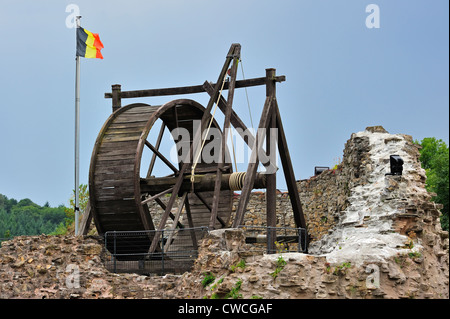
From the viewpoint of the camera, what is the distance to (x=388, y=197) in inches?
533

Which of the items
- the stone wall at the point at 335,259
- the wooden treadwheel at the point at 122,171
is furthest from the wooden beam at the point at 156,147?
the stone wall at the point at 335,259

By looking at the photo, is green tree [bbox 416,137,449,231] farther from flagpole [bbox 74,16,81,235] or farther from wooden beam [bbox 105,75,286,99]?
flagpole [bbox 74,16,81,235]

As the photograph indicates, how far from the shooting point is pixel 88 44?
734 inches

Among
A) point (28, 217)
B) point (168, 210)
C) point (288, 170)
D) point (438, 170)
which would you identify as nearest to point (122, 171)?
point (168, 210)

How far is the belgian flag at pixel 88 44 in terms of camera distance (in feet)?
60.7

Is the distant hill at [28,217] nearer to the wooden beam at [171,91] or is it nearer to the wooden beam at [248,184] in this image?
the wooden beam at [171,91]

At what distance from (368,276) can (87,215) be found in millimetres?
7046

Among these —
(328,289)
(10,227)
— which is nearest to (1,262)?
(328,289)

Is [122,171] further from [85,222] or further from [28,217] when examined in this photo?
[28,217]

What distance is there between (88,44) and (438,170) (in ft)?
62.8

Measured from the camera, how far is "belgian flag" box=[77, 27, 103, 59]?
18500mm

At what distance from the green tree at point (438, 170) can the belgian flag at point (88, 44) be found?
1603 cm
